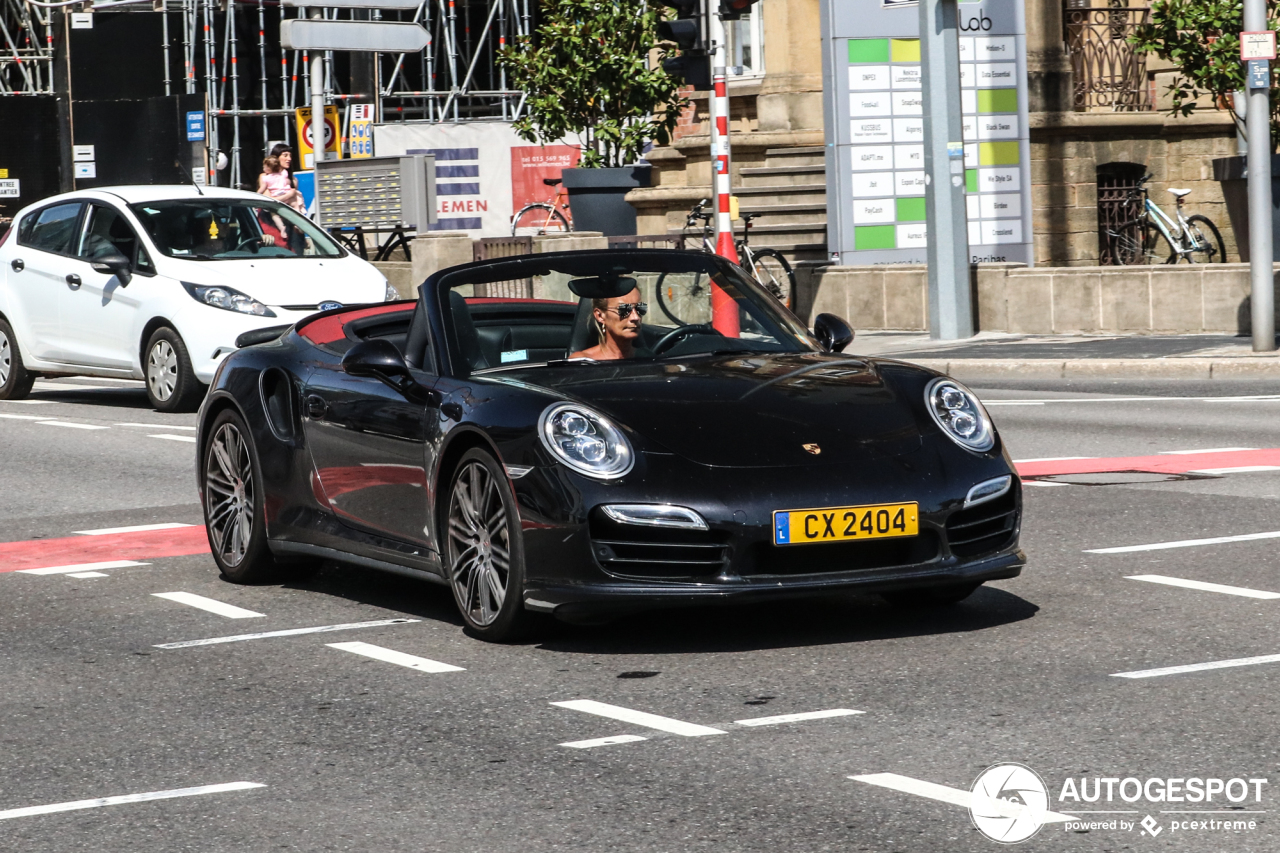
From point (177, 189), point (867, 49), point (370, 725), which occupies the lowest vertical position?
point (370, 725)

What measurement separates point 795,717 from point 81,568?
4.43 m

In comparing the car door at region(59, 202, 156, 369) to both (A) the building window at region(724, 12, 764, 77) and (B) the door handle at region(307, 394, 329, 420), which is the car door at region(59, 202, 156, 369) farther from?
(A) the building window at region(724, 12, 764, 77)

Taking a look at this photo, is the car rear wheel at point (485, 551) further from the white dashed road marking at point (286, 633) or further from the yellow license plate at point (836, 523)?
the yellow license plate at point (836, 523)

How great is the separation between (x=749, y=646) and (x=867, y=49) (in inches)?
687

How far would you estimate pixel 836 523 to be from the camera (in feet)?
21.7

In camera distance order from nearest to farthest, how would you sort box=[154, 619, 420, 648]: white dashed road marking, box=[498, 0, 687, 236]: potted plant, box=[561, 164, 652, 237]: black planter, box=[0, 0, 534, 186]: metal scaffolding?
box=[154, 619, 420, 648]: white dashed road marking → box=[561, 164, 652, 237]: black planter → box=[498, 0, 687, 236]: potted plant → box=[0, 0, 534, 186]: metal scaffolding

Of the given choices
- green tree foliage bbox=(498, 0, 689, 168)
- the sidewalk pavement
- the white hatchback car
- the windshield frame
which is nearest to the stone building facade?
green tree foliage bbox=(498, 0, 689, 168)

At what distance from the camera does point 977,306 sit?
71.2 ft

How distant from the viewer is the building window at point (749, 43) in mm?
31250

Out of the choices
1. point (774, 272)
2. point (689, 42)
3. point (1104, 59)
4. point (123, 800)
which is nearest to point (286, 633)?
point (123, 800)

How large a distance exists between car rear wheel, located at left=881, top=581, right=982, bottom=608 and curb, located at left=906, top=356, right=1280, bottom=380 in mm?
10320

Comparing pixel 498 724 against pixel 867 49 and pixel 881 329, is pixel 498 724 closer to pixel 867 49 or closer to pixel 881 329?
pixel 881 329

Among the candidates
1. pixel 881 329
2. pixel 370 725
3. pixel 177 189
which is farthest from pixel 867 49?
pixel 370 725

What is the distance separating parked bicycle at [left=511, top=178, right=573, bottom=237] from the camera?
33.8 meters
